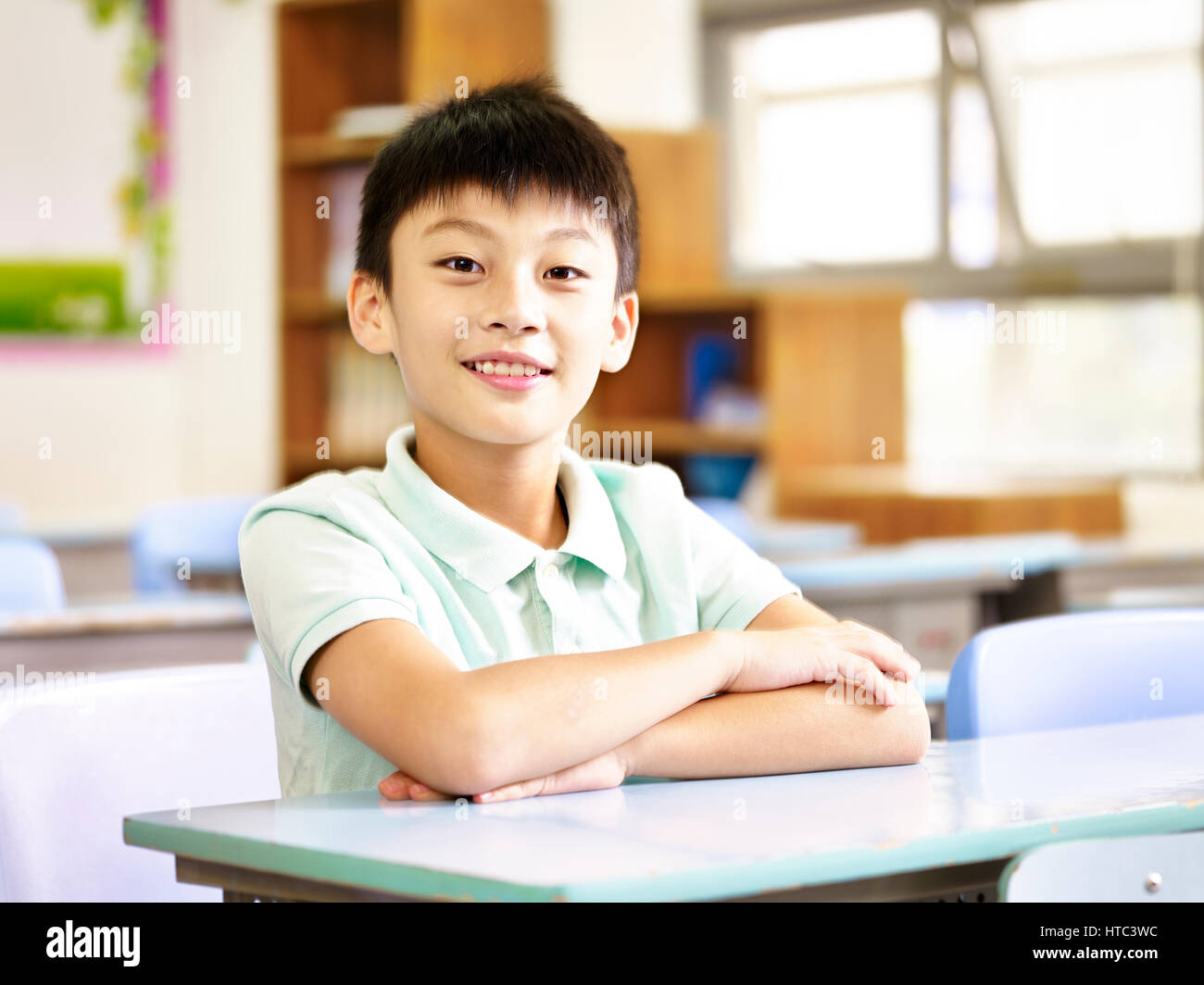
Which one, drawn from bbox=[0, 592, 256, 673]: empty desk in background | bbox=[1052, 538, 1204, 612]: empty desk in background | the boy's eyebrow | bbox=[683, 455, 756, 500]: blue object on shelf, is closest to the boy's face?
the boy's eyebrow

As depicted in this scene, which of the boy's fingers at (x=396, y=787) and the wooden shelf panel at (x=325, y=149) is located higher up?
the wooden shelf panel at (x=325, y=149)

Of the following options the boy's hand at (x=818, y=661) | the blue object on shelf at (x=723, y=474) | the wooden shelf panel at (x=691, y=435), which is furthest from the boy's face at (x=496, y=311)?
the blue object on shelf at (x=723, y=474)

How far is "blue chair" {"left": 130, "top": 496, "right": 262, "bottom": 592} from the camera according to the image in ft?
11.8

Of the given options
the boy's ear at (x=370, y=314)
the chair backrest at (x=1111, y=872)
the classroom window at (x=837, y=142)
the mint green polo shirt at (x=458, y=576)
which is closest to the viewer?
the chair backrest at (x=1111, y=872)

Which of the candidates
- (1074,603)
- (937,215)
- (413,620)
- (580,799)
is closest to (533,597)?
(413,620)

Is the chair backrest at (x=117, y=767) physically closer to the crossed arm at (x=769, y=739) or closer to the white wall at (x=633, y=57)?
the crossed arm at (x=769, y=739)

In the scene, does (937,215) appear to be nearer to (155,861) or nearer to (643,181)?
(643,181)

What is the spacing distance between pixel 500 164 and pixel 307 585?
16.1 inches

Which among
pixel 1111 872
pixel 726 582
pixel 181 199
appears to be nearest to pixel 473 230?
pixel 726 582

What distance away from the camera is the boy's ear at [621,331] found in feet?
4.87

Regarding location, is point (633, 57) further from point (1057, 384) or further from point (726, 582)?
point (726, 582)

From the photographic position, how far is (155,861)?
1.36m

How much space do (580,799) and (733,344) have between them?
3911mm

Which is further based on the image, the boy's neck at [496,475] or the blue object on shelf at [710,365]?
the blue object on shelf at [710,365]
